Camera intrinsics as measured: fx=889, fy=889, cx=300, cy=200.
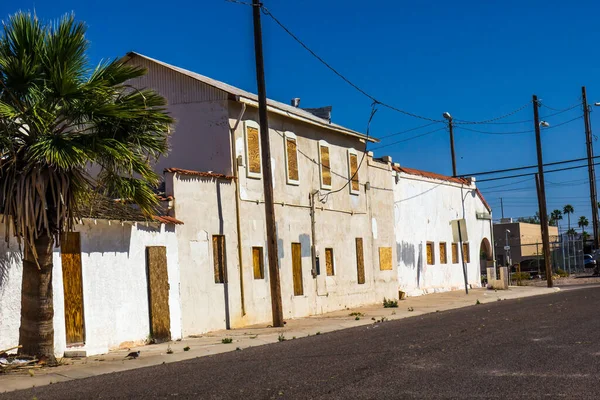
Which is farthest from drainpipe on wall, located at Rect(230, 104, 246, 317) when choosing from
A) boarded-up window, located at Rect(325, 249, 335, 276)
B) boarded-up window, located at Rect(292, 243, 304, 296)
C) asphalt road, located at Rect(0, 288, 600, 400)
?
boarded-up window, located at Rect(325, 249, 335, 276)

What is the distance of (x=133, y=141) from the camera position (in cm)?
1500

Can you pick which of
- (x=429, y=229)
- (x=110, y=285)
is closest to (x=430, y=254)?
(x=429, y=229)

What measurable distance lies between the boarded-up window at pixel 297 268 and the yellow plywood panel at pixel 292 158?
2.08m

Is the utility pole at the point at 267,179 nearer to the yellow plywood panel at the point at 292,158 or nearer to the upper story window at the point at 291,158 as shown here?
the upper story window at the point at 291,158

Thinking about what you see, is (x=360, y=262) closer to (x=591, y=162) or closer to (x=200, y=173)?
(x=200, y=173)

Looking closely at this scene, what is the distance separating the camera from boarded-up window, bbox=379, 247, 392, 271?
1282 inches

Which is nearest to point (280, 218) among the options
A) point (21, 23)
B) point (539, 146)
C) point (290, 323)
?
point (290, 323)

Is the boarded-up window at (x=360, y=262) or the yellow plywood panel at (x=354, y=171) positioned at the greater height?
the yellow plywood panel at (x=354, y=171)

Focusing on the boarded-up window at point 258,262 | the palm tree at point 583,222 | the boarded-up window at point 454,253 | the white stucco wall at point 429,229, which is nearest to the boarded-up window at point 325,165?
the boarded-up window at point 258,262

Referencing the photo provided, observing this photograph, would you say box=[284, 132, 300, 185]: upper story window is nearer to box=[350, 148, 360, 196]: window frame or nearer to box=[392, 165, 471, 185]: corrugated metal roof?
box=[350, 148, 360, 196]: window frame

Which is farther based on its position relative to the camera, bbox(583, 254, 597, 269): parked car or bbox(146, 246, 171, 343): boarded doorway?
bbox(583, 254, 597, 269): parked car

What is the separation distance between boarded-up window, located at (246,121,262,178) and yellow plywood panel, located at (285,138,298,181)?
5.54 feet

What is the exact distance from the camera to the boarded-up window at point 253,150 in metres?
24.4

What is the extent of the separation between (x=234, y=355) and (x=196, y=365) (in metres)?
1.55
